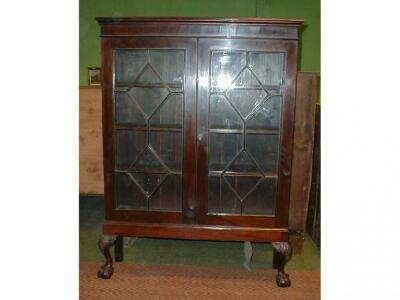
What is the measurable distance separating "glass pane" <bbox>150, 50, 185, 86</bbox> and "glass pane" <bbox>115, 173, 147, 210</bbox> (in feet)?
1.83

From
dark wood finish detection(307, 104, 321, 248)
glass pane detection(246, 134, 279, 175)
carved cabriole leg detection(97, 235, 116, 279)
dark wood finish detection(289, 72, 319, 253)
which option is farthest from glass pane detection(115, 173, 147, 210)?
dark wood finish detection(307, 104, 321, 248)

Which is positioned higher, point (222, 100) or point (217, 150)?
point (222, 100)

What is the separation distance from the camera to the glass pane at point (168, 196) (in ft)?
5.80

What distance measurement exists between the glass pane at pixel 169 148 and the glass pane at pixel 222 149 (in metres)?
0.16

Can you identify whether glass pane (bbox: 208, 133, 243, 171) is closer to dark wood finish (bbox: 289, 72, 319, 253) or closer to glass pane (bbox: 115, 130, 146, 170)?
glass pane (bbox: 115, 130, 146, 170)

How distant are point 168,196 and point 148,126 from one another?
386 millimetres

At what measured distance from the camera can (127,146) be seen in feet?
5.83

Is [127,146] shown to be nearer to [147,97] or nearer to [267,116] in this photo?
[147,97]

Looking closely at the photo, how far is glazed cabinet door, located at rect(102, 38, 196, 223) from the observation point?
1.67 m

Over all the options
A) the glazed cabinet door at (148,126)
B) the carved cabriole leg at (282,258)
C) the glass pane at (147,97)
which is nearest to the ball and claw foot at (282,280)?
the carved cabriole leg at (282,258)
